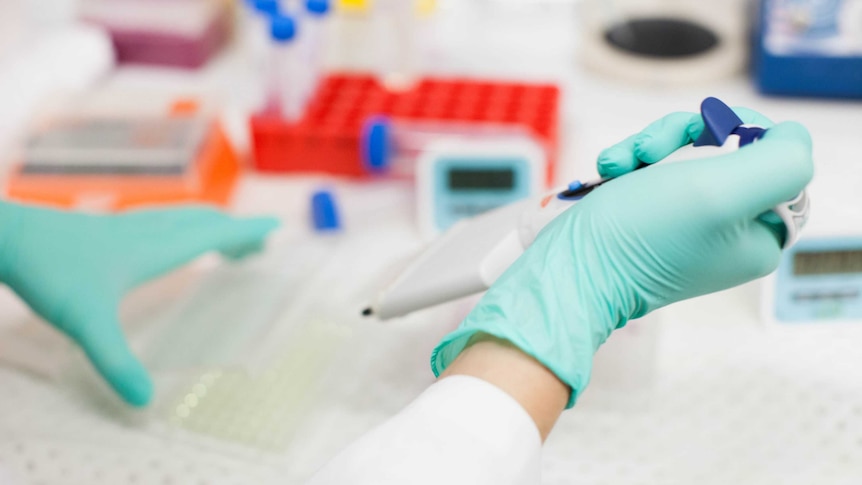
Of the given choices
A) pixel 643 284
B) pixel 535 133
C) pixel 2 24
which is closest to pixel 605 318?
pixel 643 284

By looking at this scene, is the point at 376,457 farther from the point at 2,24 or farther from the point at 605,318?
the point at 2,24

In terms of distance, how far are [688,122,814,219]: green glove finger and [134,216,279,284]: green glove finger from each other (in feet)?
2.13

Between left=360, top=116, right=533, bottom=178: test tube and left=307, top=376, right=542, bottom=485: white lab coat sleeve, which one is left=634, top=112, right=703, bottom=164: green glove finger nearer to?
left=307, top=376, right=542, bottom=485: white lab coat sleeve

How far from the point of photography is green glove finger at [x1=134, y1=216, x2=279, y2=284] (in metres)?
1.04

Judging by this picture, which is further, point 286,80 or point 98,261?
point 286,80

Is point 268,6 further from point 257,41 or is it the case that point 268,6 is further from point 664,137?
point 664,137

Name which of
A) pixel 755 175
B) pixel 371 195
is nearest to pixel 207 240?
pixel 371 195

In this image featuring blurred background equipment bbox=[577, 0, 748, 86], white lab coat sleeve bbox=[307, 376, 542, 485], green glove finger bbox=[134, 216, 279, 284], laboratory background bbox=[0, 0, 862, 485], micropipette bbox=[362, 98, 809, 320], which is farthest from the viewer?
blurred background equipment bbox=[577, 0, 748, 86]

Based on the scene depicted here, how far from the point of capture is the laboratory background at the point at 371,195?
857 millimetres

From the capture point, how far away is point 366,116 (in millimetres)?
1281

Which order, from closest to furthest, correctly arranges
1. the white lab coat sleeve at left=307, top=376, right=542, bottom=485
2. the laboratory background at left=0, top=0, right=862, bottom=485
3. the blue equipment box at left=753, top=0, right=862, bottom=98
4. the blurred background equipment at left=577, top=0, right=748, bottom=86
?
the white lab coat sleeve at left=307, top=376, right=542, bottom=485
the laboratory background at left=0, top=0, right=862, bottom=485
the blue equipment box at left=753, top=0, right=862, bottom=98
the blurred background equipment at left=577, top=0, right=748, bottom=86

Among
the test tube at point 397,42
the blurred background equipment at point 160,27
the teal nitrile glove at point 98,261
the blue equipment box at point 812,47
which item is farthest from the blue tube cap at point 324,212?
the blue equipment box at point 812,47

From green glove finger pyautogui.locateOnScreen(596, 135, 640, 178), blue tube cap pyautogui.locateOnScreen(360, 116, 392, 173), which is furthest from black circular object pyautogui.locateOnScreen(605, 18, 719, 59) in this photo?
green glove finger pyautogui.locateOnScreen(596, 135, 640, 178)

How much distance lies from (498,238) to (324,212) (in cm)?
45
